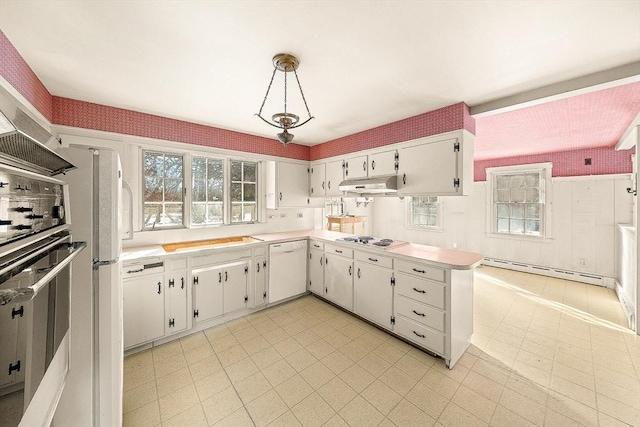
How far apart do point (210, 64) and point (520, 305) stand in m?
4.86

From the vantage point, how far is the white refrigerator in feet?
4.10

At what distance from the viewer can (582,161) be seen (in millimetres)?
4656

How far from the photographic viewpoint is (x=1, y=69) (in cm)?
162

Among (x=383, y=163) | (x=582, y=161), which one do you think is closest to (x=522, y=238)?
(x=582, y=161)

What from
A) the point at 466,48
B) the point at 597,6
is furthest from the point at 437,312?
the point at 597,6

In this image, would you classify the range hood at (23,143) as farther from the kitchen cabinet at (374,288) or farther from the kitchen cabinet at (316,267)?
the kitchen cabinet at (316,267)

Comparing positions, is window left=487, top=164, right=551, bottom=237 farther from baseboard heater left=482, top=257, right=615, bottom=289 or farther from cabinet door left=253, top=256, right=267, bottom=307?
cabinet door left=253, top=256, right=267, bottom=307

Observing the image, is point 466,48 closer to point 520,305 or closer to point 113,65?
point 113,65

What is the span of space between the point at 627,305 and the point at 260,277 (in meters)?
5.04

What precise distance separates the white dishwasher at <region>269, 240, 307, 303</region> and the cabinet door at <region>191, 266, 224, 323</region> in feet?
2.31

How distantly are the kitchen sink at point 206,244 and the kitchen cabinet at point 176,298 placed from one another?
0.22 meters

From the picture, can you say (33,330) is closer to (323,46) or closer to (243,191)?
(323,46)

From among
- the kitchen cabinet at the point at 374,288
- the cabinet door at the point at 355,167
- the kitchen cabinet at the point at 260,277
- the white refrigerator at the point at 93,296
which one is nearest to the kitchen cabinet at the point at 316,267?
the kitchen cabinet at the point at 374,288

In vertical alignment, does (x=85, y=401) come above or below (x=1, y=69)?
below
